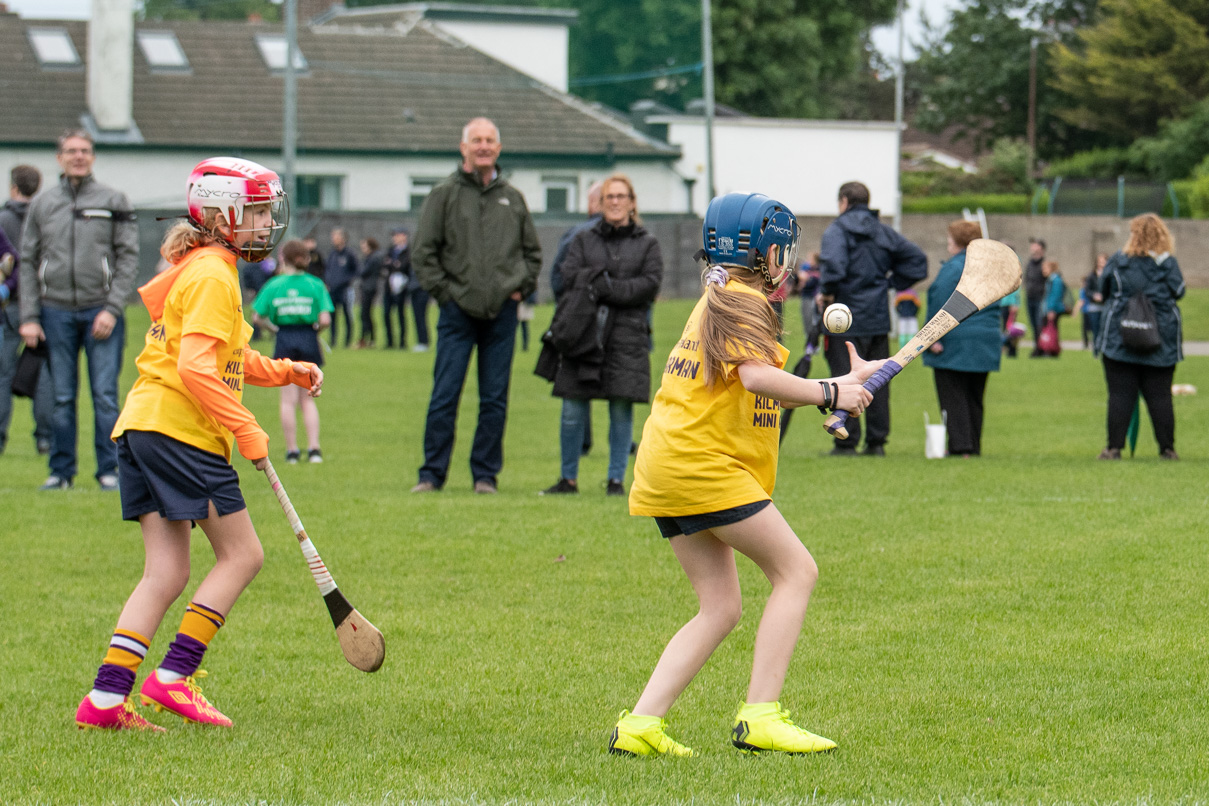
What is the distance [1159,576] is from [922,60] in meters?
69.0

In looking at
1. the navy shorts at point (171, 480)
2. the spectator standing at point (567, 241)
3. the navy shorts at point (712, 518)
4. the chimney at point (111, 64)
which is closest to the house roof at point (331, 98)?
the chimney at point (111, 64)

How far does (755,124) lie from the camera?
4653 centimetres

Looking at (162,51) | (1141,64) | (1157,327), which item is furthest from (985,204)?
(1157,327)

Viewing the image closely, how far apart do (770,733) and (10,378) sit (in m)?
10.2

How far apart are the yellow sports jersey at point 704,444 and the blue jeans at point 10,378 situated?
30.2 feet

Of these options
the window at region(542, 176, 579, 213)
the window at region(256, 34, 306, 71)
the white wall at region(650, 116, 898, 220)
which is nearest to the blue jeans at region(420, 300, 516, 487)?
the window at region(542, 176, 579, 213)

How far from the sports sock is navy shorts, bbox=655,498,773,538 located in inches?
71.5

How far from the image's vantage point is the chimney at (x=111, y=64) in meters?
37.7

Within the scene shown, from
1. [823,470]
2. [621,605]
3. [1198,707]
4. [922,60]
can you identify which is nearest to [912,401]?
[823,470]

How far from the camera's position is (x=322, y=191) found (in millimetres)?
41656

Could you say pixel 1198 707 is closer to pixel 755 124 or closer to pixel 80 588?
pixel 80 588

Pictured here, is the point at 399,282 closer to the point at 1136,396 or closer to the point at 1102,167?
the point at 1136,396

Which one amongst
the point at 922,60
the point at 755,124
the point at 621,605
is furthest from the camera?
the point at 922,60

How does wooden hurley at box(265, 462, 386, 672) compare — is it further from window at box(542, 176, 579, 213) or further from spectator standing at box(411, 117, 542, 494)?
window at box(542, 176, 579, 213)
